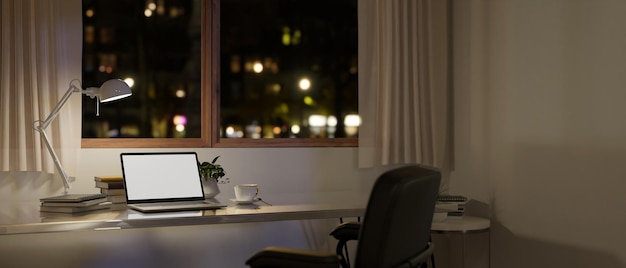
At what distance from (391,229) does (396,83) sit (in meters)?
1.87

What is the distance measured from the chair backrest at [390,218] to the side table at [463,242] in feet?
4.19

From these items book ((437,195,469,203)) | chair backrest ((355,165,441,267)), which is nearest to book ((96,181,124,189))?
chair backrest ((355,165,441,267))

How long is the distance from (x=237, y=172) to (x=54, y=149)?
3.11 ft

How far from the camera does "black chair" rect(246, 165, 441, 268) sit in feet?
6.84

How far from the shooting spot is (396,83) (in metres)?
3.87

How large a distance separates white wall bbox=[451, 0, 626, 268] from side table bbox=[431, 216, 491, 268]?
0.07m

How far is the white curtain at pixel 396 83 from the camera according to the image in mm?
3871

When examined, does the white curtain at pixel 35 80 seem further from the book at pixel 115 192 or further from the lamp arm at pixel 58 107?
the book at pixel 115 192

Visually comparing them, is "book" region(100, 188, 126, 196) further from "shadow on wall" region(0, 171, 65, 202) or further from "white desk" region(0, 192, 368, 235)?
"shadow on wall" region(0, 171, 65, 202)

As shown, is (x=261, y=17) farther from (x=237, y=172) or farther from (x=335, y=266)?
(x=335, y=266)

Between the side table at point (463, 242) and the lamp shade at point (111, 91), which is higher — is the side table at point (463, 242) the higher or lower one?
the lower one

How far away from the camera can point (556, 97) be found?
3.30 metres

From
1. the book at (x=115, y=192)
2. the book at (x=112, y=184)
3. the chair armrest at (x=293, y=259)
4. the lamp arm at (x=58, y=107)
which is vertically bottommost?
the chair armrest at (x=293, y=259)

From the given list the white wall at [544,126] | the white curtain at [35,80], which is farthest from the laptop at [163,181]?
the white wall at [544,126]
